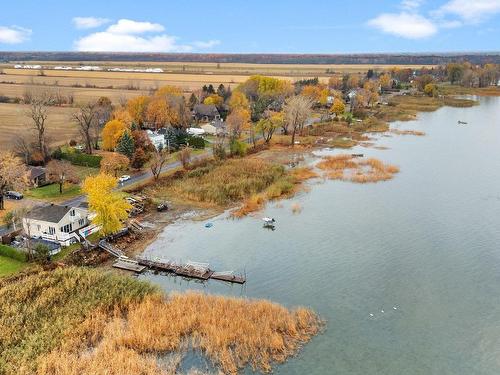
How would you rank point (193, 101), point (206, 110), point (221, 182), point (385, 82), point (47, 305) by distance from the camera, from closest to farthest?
point (47, 305), point (221, 182), point (206, 110), point (193, 101), point (385, 82)

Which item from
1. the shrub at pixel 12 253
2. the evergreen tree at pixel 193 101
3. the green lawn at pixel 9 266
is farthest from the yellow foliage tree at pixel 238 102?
the green lawn at pixel 9 266

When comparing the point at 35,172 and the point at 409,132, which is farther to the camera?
the point at 409,132

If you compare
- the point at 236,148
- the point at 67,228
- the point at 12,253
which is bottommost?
the point at 12,253

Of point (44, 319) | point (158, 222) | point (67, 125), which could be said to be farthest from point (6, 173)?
point (67, 125)

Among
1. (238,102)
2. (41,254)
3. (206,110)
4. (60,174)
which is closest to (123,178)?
(60,174)

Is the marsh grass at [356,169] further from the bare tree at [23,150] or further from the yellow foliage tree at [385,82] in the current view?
the yellow foliage tree at [385,82]

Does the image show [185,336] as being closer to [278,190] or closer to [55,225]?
[55,225]

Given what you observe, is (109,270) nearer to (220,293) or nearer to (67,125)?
(220,293)

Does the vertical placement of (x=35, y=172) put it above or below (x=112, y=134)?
below
